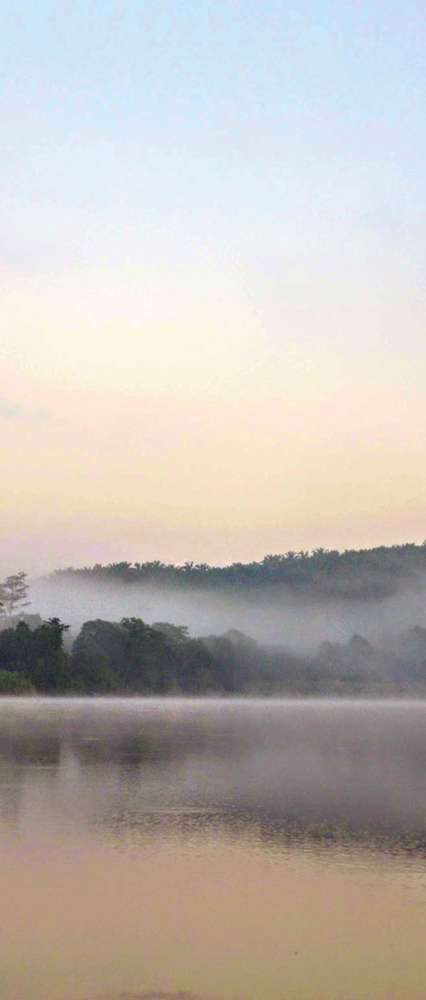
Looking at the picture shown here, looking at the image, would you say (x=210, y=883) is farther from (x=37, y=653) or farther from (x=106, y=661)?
(x=106, y=661)

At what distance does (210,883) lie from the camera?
2483 centimetres

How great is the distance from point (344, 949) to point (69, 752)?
123 feet

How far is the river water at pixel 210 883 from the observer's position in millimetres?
18375

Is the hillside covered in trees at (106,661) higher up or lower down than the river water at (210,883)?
higher up

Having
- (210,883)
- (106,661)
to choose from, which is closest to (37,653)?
(106,661)

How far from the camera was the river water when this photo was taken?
18375mm

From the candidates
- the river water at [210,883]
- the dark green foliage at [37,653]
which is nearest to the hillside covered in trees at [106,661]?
the dark green foliage at [37,653]

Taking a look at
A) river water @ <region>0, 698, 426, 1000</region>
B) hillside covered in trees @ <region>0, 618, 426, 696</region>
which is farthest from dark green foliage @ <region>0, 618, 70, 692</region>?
river water @ <region>0, 698, 426, 1000</region>

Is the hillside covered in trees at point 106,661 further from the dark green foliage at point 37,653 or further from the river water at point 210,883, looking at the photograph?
the river water at point 210,883

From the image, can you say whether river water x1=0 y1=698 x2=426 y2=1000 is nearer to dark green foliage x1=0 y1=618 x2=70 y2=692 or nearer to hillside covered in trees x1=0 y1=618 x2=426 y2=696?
dark green foliage x1=0 y1=618 x2=70 y2=692

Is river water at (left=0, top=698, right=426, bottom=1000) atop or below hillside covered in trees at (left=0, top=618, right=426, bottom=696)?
below

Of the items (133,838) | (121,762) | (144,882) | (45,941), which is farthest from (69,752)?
(45,941)

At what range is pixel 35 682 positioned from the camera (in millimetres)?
152000

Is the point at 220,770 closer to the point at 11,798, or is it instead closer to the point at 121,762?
the point at 121,762
